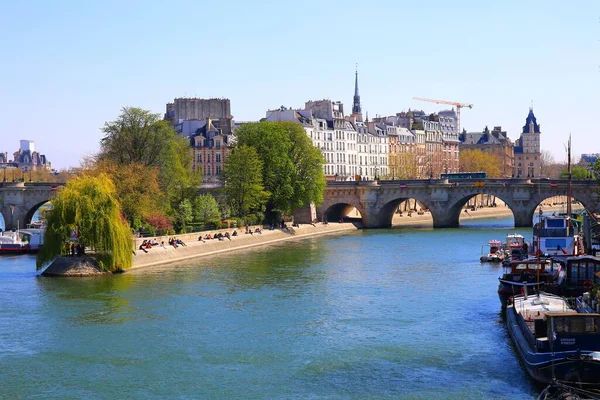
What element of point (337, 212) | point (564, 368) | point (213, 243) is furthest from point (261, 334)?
point (337, 212)

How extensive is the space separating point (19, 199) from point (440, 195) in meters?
43.9

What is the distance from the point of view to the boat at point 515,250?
62.2m

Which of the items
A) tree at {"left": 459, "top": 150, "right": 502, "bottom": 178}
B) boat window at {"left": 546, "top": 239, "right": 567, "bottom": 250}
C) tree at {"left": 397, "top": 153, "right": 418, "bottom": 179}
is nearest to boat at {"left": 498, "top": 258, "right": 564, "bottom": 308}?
boat window at {"left": 546, "top": 239, "right": 567, "bottom": 250}

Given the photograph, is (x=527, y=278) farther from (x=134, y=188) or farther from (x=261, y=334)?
(x=134, y=188)

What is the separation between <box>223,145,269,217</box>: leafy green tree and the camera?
92.8 m

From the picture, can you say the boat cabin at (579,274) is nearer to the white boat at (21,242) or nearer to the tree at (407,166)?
the white boat at (21,242)

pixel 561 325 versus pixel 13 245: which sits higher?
pixel 13 245

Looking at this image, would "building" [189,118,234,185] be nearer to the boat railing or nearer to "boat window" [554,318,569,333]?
the boat railing

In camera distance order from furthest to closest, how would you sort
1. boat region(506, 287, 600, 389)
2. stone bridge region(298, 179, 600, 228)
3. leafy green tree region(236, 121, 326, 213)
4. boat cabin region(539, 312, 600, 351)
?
stone bridge region(298, 179, 600, 228) → leafy green tree region(236, 121, 326, 213) → boat cabin region(539, 312, 600, 351) → boat region(506, 287, 600, 389)

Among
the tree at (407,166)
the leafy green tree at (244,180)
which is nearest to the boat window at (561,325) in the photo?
the leafy green tree at (244,180)

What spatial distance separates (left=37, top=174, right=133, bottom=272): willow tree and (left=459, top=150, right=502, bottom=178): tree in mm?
121622

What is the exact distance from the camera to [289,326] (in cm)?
4481

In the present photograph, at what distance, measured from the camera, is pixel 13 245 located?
264 feet

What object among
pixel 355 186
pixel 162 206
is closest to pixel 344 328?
pixel 162 206
